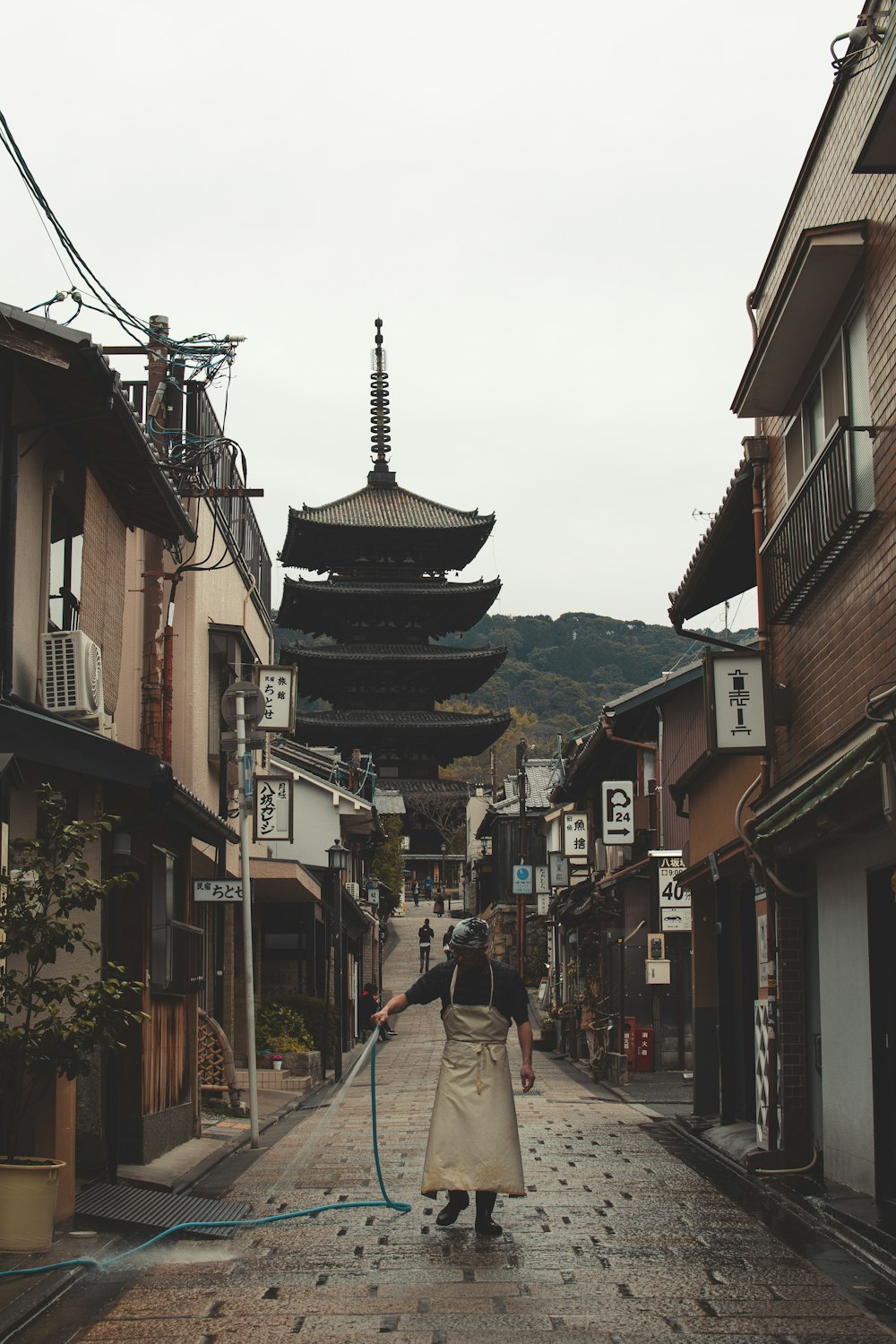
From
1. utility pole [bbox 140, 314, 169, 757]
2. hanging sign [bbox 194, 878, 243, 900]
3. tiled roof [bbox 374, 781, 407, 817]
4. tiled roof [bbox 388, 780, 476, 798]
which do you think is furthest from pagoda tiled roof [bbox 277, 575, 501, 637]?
hanging sign [bbox 194, 878, 243, 900]

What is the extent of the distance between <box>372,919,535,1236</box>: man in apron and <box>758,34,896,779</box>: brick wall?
2.80 metres

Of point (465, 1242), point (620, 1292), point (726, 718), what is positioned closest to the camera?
point (620, 1292)

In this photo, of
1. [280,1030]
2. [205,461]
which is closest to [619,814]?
[280,1030]

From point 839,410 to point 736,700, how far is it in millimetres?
2732

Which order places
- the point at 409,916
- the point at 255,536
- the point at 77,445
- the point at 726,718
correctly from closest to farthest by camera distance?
1. the point at 77,445
2. the point at 726,718
3. the point at 255,536
4. the point at 409,916

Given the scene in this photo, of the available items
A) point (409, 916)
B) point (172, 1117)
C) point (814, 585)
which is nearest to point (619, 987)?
point (172, 1117)

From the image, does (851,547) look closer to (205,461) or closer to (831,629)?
(831,629)

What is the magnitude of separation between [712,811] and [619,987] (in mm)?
11889

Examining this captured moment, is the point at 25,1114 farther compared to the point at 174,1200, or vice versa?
the point at 174,1200

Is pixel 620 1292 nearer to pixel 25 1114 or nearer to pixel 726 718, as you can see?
pixel 25 1114

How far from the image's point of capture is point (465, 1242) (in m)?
8.03

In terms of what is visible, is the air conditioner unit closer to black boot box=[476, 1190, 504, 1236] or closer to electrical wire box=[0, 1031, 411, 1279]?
electrical wire box=[0, 1031, 411, 1279]

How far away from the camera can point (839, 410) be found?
1067cm

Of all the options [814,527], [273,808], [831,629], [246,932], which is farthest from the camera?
[273,808]
